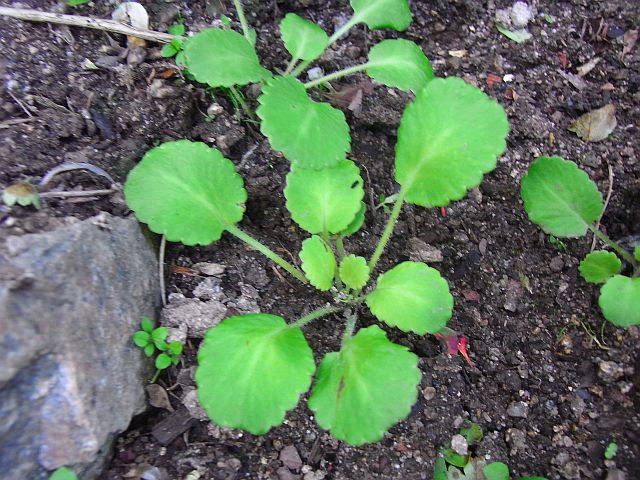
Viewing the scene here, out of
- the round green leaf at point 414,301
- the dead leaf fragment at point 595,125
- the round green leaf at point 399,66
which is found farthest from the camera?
the dead leaf fragment at point 595,125

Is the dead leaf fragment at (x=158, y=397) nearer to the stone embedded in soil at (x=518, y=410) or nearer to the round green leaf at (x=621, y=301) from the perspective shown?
the stone embedded in soil at (x=518, y=410)

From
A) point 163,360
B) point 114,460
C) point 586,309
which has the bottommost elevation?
point 114,460

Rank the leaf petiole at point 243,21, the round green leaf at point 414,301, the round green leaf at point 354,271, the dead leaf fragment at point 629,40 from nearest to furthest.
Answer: the round green leaf at point 414,301
the round green leaf at point 354,271
the leaf petiole at point 243,21
the dead leaf fragment at point 629,40

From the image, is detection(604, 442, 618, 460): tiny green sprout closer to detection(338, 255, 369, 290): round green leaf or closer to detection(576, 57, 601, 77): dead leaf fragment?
detection(338, 255, 369, 290): round green leaf

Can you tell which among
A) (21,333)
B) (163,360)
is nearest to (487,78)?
(163,360)

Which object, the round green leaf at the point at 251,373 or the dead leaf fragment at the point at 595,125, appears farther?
the dead leaf fragment at the point at 595,125

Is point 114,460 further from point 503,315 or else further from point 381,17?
point 381,17

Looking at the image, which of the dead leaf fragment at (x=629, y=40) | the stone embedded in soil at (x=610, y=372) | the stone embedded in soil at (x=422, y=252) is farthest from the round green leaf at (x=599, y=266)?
the dead leaf fragment at (x=629, y=40)

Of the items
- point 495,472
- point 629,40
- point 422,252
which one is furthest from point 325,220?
point 629,40
